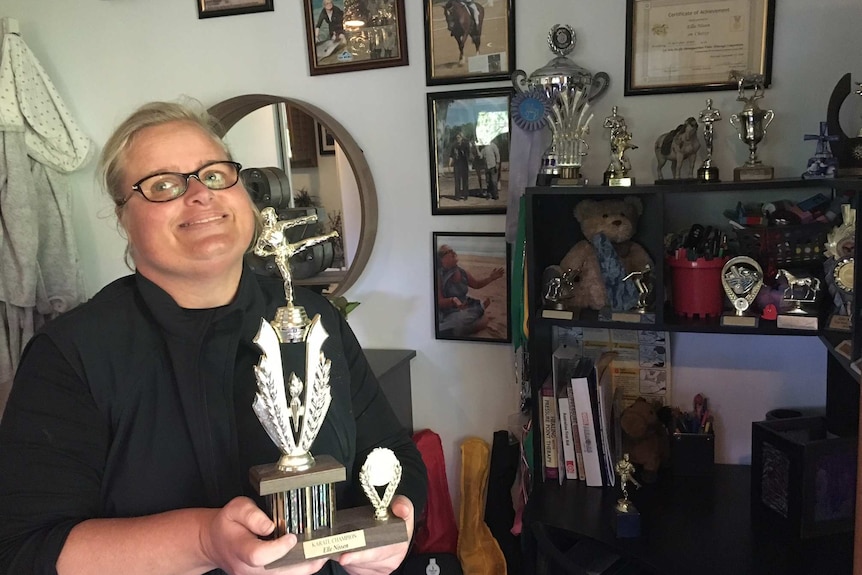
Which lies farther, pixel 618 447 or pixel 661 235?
pixel 618 447

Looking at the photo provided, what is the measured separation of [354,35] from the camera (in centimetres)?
182

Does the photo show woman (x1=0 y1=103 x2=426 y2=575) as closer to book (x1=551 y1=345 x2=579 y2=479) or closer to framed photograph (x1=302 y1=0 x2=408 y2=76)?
book (x1=551 y1=345 x2=579 y2=479)

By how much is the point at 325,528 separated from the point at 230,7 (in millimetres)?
1584

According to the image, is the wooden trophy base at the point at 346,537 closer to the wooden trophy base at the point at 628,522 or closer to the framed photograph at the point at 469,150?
the wooden trophy base at the point at 628,522

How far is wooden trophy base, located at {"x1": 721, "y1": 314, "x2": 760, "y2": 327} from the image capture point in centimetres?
140

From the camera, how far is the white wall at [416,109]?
61.0 inches

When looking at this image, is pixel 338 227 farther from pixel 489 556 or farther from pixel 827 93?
pixel 827 93

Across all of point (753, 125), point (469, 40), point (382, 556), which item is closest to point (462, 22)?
point (469, 40)

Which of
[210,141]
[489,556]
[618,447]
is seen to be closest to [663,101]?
[618,447]

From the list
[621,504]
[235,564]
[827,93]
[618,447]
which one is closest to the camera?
[235,564]

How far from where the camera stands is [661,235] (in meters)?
1.42

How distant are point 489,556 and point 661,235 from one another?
3.17 ft

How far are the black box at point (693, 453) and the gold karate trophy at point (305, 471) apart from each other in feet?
3.29

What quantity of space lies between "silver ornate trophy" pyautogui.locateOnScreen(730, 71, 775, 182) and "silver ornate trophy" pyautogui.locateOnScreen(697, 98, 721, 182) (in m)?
0.04
